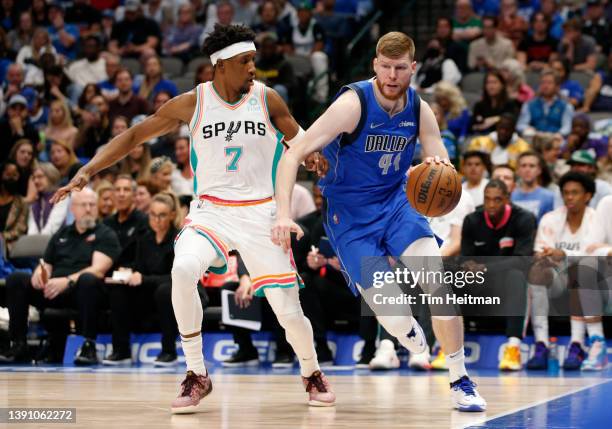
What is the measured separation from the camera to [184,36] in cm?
1616

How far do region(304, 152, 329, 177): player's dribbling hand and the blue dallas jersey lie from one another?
0.06m

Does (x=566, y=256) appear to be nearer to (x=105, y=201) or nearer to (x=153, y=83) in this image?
(x=105, y=201)

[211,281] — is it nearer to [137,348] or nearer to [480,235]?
[137,348]

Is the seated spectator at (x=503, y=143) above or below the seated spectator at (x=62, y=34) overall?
below

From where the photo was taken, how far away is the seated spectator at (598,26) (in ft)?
45.8

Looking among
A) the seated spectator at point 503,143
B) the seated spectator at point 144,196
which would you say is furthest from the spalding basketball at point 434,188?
the seated spectator at point 144,196

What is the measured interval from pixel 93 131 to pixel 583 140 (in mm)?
5929

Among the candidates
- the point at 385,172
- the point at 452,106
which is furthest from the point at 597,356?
the point at 452,106

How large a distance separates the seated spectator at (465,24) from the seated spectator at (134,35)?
14.7ft

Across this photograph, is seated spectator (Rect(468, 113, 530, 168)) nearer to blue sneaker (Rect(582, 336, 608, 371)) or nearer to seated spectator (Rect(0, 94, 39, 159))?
blue sneaker (Rect(582, 336, 608, 371))

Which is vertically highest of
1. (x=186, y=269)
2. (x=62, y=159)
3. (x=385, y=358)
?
(x=62, y=159)

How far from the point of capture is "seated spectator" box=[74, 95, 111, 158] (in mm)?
13414

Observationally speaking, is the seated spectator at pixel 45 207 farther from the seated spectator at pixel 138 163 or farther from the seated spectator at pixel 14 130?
the seated spectator at pixel 14 130

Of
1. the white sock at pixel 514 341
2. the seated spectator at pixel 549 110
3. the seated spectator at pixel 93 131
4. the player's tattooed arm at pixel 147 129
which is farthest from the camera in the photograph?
the seated spectator at pixel 93 131
